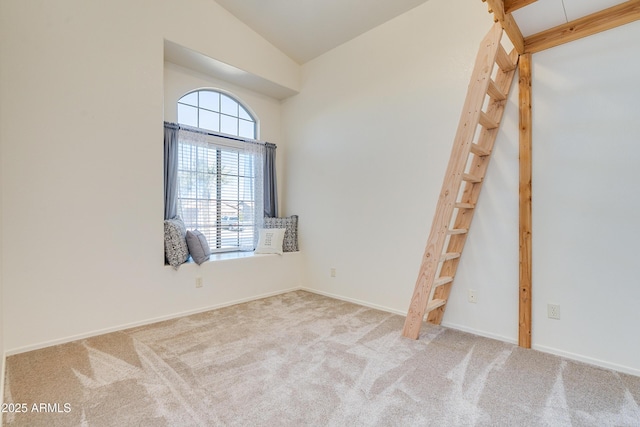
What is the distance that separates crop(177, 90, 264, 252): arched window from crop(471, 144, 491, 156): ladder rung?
276 centimetres

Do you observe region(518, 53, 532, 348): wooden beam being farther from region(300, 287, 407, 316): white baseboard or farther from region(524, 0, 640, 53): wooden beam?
region(300, 287, 407, 316): white baseboard

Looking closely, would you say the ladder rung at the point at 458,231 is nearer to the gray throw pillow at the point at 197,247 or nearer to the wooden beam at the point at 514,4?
the wooden beam at the point at 514,4

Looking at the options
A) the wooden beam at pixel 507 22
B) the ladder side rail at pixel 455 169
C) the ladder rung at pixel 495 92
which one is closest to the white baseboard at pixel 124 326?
the ladder side rail at pixel 455 169

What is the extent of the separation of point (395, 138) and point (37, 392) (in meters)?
3.36

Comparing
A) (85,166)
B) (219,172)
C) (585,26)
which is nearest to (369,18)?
(585,26)

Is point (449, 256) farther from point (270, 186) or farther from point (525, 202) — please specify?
point (270, 186)

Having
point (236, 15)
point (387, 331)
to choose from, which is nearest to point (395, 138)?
point (387, 331)

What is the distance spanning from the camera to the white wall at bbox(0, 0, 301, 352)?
7.65 ft

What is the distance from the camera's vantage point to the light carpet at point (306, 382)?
1614mm

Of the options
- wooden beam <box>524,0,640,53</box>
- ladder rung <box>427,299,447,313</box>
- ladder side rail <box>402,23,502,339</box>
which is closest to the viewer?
wooden beam <box>524,0,640,53</box>

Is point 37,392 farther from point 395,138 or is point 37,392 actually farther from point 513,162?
point 513,162

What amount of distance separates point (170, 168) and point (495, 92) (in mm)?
3162

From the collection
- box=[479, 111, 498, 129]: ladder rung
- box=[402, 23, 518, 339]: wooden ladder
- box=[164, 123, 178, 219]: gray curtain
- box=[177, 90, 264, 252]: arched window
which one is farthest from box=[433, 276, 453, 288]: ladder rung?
box=[164, 123, 178, 219]: gray curtain

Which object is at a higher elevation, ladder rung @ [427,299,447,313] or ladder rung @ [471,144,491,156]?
ladder rung @ [471,144,491,156]
